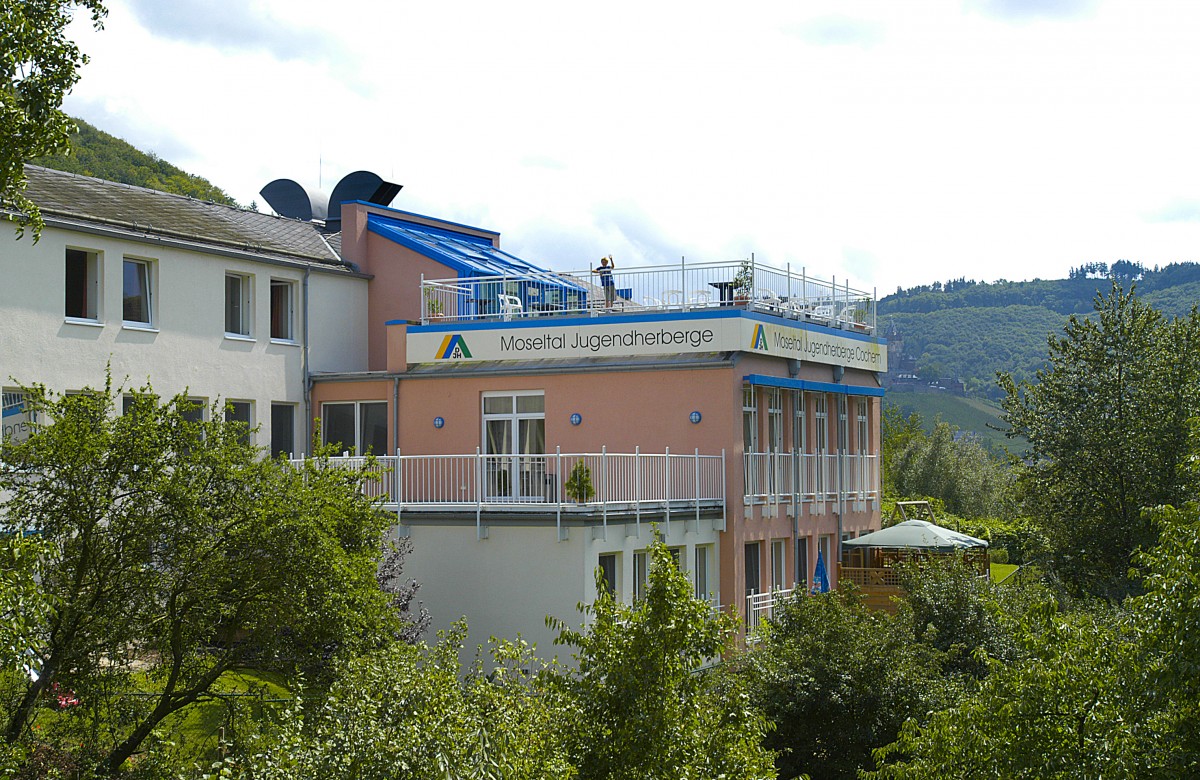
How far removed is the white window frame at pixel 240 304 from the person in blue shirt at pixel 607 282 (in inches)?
282

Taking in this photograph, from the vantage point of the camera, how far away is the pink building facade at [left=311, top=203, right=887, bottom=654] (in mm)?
21516

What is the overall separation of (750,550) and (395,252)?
35.4ft

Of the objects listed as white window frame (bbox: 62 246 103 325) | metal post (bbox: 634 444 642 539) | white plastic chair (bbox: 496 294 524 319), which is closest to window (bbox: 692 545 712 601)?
metal post (bbox: 634 444 642 539)

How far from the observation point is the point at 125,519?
12383mm

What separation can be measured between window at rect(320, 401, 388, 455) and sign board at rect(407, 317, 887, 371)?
1638 millimetres

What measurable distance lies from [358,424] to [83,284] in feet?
21.6

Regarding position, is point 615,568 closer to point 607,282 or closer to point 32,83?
point 607,282

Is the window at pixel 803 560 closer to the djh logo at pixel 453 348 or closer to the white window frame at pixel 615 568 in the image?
the white window frame at pixel 615 568

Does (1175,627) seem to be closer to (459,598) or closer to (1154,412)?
(459,598)

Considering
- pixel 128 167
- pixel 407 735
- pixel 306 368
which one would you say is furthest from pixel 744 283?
pixel 128 167

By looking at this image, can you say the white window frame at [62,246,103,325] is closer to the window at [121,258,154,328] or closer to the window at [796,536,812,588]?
the window at [121,258,154,328]

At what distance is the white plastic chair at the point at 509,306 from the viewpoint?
2769 centimetres

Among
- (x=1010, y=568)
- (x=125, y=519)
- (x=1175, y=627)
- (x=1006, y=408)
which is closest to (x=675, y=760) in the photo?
(x=1175, y=627)

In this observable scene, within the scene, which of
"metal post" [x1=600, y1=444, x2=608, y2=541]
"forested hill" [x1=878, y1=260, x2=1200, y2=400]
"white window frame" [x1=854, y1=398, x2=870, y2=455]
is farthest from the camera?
Answer: "forested hill" [x1=878, y1=260, x2=1200, y2=400]
